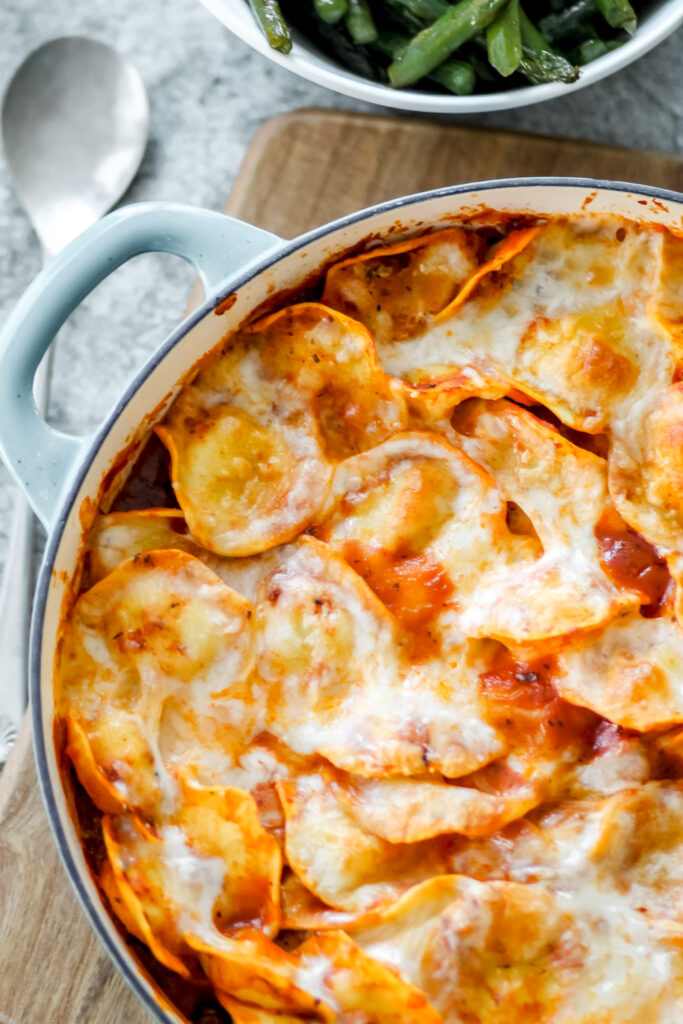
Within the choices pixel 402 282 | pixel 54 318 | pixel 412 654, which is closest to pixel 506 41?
pixel 402 282

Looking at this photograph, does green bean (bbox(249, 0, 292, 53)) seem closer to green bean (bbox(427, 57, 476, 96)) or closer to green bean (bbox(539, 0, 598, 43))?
green bean (bbox(427, 57, 476, 96))

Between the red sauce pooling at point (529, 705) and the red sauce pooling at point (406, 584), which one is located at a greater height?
the red sauce pooling at point (406, 584)

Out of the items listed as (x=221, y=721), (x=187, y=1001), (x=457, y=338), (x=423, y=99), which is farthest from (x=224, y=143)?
(x=187, y=1001)

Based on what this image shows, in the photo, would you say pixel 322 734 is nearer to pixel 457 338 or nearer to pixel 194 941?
pixel 194 941

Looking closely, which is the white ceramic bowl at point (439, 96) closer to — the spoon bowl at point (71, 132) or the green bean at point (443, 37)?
the green bean at point (443, 37)

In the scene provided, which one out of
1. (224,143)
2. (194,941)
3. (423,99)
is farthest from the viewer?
(224,143)

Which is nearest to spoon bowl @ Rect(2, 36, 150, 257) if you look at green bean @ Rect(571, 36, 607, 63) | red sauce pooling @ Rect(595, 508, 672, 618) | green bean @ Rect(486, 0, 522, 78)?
green bean @ Rect(486, 0, 522, 78)

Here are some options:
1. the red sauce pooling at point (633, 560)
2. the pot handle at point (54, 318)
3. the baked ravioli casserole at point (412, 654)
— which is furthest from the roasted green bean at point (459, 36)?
the red sauce pooling at point (633, 560)
